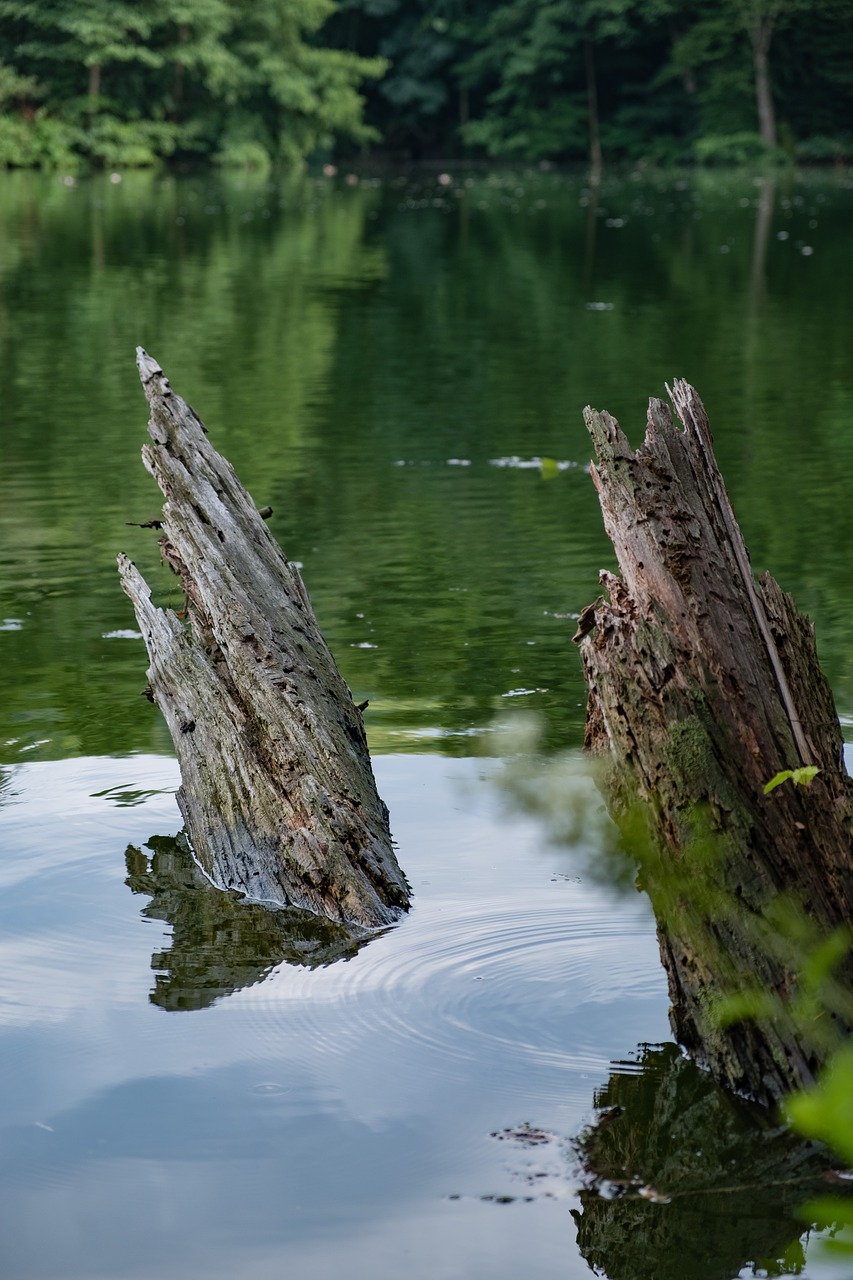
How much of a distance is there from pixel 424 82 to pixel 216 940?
181ft

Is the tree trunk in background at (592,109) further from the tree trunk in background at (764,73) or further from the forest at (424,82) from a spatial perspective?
the tree trunk in background at (764,73)

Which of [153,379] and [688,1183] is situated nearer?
[688,1183]

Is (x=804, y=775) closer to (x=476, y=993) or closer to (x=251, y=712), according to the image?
(x=476, y=993)

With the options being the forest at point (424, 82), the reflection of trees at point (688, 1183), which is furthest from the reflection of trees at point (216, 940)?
the forest at point (424, 82)

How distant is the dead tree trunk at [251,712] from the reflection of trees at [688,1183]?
940 millimetres

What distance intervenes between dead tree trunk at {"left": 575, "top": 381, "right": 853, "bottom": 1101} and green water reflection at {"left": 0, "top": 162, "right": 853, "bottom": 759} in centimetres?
185

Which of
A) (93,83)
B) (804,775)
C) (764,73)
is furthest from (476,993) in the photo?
(764,73)

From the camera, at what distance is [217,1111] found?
10.1 ft

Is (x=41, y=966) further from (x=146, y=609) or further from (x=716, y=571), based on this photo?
(x=716, y=571)

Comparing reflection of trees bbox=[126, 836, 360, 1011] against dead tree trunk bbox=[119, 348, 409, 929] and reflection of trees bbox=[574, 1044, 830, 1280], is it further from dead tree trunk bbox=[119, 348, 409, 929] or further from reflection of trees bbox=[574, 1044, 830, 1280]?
reflection of trees bbox=[574, 1044, 830, 1280]

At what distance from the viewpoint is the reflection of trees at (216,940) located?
140 inches

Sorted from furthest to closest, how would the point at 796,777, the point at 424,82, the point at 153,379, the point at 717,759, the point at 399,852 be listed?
the point at 424,82
the point at 153,379
the point at 399,852
the point at 717,759
the point at 796,777

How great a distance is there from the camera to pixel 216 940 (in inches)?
148

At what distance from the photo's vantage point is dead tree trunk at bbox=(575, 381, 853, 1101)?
2859 mm
